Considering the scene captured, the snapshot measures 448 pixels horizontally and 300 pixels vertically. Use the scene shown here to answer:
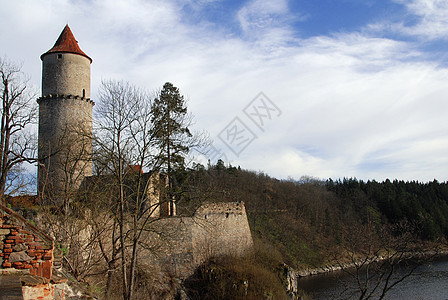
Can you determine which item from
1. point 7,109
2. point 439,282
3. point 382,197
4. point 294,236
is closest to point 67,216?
point 7,109

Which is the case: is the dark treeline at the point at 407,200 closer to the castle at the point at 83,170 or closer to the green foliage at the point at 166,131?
the castle at the point at 83,170

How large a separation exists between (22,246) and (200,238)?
40.5 ft

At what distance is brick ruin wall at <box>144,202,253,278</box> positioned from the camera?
1641 cm

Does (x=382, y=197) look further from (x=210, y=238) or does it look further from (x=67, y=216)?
(x=67, y=216)

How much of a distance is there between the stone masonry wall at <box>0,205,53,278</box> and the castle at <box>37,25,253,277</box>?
10.2 meters

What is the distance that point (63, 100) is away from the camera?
20812 mm

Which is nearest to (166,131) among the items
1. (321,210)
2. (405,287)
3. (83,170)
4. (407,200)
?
(83,170)

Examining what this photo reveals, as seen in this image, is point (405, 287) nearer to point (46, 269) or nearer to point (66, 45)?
point (46, 269)

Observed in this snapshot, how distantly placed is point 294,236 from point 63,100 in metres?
30.5

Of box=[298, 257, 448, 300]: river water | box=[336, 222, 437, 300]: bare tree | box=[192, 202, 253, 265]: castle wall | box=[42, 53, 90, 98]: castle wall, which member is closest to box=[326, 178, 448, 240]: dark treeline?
box=[336, 222, 437, 300]: bare tree

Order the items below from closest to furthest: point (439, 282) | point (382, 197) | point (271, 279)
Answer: point (271, 279), point (439, 282), point (382, 197)

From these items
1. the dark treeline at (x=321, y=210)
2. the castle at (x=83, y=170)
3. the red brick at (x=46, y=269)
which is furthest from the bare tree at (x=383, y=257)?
the red brick at (x=46, y=269)

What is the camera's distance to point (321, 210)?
56.6 m

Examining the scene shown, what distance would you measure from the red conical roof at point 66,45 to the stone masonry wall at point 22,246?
1790 centimetres
